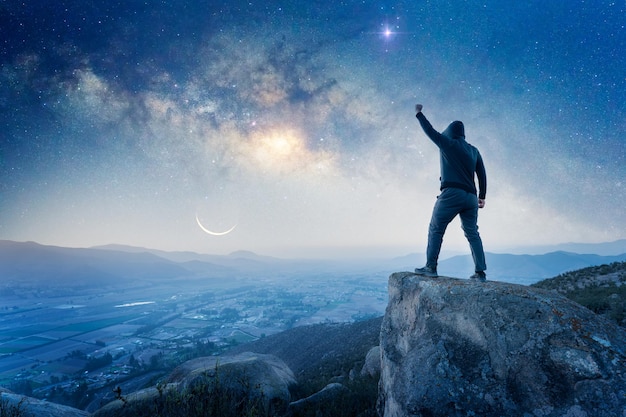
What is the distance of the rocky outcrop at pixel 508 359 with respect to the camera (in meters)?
2.12

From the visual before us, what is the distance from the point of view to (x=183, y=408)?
125 inches

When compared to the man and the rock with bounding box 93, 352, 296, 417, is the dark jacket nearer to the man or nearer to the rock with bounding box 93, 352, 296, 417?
the man

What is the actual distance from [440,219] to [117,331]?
76686 millimetres

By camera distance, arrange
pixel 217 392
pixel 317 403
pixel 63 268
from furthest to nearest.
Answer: pixel 63 268 < pixel 317 403 < pixel 217 392

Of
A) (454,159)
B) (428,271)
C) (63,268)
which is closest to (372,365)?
(428,271)

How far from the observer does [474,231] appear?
13.8 feet

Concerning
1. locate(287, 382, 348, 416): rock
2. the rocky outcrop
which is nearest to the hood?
the rocky outcrop

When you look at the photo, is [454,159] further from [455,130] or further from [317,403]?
[317,403]

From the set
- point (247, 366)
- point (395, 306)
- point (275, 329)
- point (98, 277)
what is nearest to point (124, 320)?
point (275, 329)

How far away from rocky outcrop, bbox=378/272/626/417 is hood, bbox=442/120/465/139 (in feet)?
8.40

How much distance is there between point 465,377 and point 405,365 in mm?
774

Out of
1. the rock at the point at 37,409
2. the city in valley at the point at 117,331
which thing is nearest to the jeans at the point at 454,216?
the rock at the point at 37,409

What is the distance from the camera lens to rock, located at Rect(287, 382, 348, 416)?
18.0ft

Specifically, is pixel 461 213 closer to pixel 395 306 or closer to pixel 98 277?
pixel 395 306
